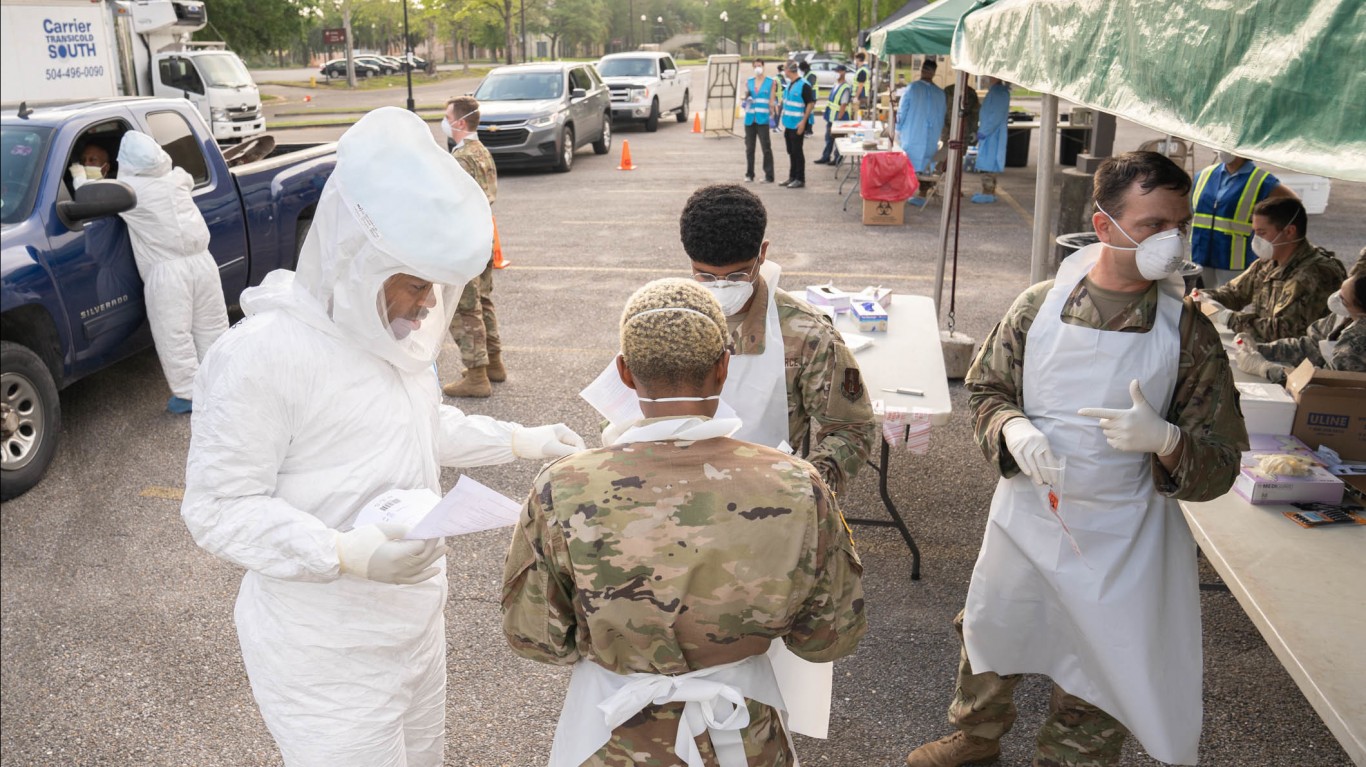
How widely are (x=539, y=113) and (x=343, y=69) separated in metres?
42.4

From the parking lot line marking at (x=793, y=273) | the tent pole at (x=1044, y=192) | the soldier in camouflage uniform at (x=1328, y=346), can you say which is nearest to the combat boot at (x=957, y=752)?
the tent pole at (x=1044, y=192)

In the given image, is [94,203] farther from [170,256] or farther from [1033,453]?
[1033,453]

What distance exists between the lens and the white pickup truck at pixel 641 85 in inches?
963

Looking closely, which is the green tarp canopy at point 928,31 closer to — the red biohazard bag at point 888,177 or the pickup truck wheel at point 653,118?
the red biohazard bag at point 888,177

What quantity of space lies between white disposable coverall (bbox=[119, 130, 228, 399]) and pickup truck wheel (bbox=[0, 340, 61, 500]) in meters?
0.83

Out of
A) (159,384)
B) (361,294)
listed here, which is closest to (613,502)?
(361,294)

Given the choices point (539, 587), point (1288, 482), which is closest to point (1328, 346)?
point (1288, 482)

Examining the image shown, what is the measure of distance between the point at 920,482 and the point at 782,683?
335cm

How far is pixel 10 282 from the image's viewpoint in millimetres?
5711

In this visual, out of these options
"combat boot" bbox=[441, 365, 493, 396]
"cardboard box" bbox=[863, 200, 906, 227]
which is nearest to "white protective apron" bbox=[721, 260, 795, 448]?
"combat boot" bbox=[441, 365, 493, 396]

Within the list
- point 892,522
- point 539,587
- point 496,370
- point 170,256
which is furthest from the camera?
point 496,370

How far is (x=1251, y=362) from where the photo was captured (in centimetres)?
523

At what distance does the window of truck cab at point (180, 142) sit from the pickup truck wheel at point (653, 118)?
18.1 m

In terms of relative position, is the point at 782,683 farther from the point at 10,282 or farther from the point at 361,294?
the point at 10,282
